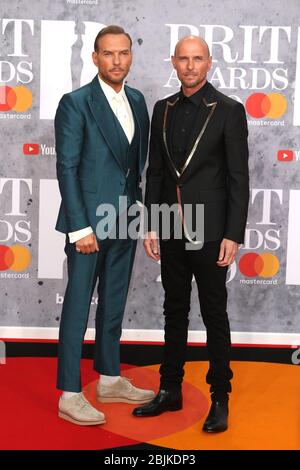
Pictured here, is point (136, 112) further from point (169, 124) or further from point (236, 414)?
point (236, 414)

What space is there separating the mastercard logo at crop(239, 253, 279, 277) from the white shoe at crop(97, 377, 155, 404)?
3.41 feet

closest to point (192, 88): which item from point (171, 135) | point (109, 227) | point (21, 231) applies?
point (171, 135)

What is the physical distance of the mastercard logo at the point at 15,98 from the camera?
3756 millimetres

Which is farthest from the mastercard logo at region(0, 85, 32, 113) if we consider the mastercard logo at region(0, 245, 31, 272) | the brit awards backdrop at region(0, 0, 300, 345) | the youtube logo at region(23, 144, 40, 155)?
the mastercard logo at region(0, 245, 31, 272)

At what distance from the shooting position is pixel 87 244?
288 centimetres

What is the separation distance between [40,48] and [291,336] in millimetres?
2199

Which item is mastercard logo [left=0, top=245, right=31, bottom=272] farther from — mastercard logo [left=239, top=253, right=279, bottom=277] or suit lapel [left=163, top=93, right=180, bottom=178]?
suit lapel [left=163, top=93, right=180, bottom=178]

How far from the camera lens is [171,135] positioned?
2.88 meters

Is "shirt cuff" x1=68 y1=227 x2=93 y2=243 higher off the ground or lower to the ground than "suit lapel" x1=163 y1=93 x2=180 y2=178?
lower

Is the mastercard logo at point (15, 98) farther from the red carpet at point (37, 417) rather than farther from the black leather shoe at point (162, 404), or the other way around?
the black leather shoe at point (162, 404)

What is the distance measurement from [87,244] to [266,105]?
4.93ft

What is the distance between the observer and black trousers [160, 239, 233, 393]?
288 cm

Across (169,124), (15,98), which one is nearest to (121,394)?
(169,124)

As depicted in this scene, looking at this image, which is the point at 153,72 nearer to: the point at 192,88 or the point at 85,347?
the point at 192,88
